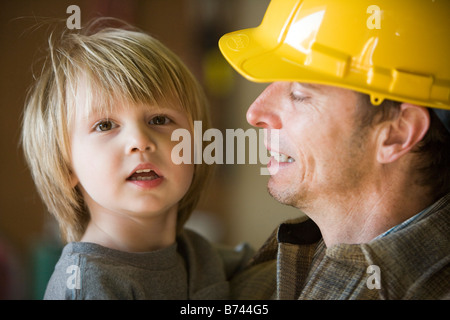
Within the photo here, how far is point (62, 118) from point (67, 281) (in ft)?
1.30

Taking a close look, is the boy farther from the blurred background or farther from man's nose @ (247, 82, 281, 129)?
the blurred background

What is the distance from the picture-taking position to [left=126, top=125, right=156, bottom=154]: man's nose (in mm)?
1200

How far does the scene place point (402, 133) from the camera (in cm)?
111

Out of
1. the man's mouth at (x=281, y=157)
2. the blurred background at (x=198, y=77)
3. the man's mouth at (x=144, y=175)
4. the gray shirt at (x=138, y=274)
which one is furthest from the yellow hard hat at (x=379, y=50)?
the blurred background at (x=198, y=77)

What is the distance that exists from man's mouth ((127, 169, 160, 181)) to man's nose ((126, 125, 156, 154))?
56 mm

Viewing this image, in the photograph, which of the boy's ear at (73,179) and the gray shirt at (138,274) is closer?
the gray shirt at (138,274)

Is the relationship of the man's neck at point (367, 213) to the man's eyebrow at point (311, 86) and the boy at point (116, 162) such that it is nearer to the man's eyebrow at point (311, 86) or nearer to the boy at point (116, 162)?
the man's eyebrow at point (311, 86)

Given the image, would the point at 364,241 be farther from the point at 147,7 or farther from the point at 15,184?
the point at 15,184

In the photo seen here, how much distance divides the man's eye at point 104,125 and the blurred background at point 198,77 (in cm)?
46

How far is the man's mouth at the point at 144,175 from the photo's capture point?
4.09 ft

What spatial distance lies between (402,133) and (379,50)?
193mm

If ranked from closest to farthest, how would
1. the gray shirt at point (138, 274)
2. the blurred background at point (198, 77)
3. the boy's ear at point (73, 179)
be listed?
the gray shirt at point (138, 274) → the boy's ear at point (73, 179) → the blurred background at point (198, 77)

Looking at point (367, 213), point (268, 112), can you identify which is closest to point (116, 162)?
point (268, 112)

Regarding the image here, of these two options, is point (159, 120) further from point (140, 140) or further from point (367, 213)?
point (367, 213)
